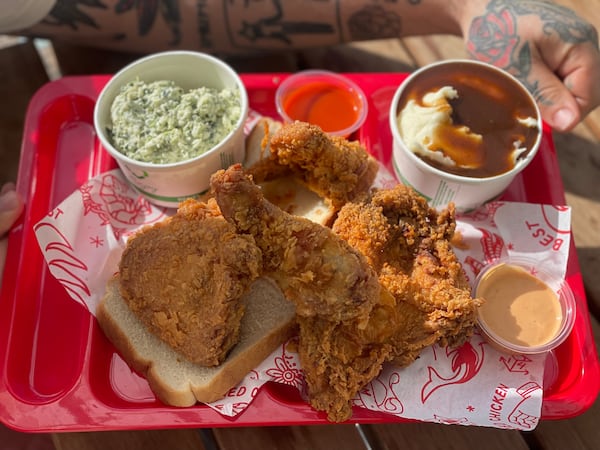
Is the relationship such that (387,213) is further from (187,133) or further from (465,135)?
(187,133)

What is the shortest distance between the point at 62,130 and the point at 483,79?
162cm

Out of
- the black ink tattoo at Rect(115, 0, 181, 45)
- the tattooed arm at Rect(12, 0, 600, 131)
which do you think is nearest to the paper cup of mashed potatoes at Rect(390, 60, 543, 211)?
the tattooed arm at Rect(12, 0, 600, 131)

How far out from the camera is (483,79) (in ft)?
6.79

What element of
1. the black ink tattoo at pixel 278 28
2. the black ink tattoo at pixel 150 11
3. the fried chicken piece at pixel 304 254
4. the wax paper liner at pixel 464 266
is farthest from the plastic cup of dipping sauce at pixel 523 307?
the black ink tattoo at pixel 150 11

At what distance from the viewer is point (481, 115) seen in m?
1.99

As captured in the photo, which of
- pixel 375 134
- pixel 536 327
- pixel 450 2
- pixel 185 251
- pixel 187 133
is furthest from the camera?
pixel 450 2

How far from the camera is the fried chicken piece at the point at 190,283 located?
1.59 meters

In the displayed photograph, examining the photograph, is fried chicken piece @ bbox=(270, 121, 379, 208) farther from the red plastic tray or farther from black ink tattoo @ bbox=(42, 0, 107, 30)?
black ink tattoo @ bbox=(42, 0, 107, 30)

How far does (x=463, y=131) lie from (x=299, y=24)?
3.30 ft

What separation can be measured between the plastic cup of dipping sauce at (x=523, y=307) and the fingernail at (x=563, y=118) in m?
0.55

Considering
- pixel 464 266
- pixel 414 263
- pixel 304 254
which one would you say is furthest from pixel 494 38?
pixel 304 254

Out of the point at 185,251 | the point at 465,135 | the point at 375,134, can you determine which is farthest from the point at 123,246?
the point at 465,135

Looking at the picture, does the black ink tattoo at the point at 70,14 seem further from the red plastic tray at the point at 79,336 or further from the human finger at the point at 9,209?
the human finger at the point at 9,209

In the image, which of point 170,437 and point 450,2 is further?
point 450,2
